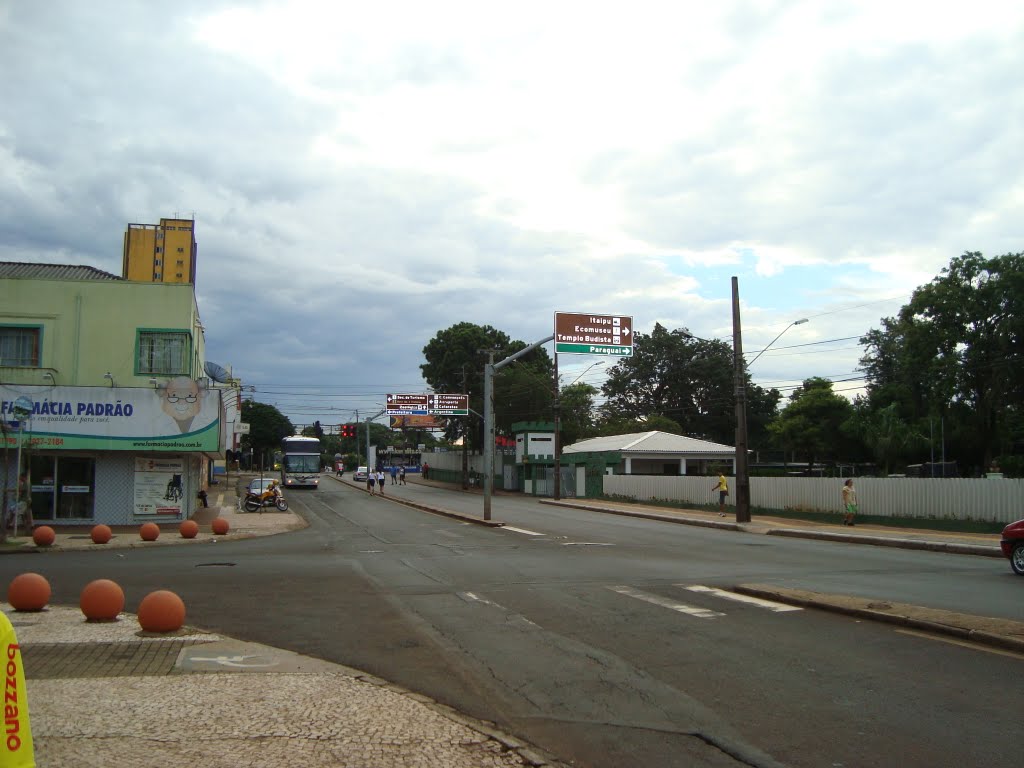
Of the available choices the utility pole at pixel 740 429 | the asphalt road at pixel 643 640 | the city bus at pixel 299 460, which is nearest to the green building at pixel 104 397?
the asphalt road at pixel 643 640

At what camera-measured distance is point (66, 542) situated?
77.8ft

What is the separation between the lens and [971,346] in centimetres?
4975

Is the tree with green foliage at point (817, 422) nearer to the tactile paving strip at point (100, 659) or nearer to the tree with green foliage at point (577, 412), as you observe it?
the tree with green foliage at point (577, 412)

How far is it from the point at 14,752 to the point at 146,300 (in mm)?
30537

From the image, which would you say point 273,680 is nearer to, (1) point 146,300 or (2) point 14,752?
(2) point 14,752

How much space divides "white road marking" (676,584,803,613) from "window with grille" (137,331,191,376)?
2418 cm

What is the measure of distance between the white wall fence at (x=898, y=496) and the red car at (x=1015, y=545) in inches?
488

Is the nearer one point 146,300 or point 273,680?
point 273,680

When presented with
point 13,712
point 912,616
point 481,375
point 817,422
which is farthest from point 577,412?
point 13,712

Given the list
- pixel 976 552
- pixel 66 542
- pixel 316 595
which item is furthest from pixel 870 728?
pixel 66 542

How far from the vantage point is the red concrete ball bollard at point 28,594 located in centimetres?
1115

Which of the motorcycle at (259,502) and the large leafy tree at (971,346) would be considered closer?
the motorcycle at (259,502)

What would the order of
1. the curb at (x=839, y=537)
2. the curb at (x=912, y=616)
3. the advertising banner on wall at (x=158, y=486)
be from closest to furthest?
the curb at (x=912, y=616) < the curb at (x=839, y=537) < the advertising banner on wall at (x=158, y=486)

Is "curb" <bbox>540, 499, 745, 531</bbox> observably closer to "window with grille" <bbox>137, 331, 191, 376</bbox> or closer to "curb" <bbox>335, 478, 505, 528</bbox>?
"curb" <bbox>335, 478, 505, 528</bbox>
